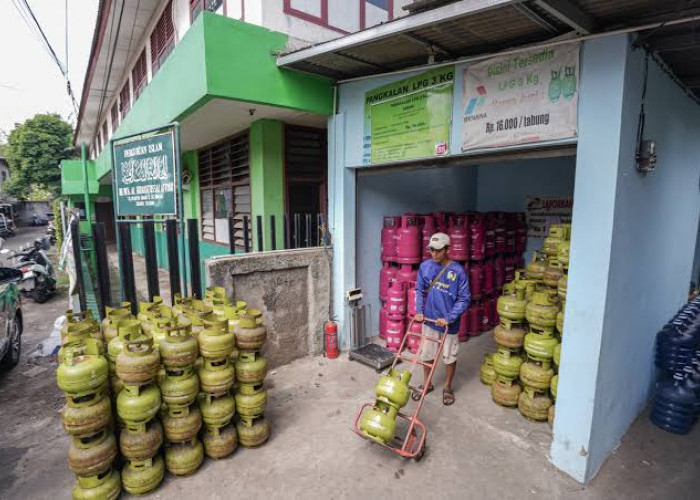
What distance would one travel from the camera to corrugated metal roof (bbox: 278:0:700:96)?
9.70ft

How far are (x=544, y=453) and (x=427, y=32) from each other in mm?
4508

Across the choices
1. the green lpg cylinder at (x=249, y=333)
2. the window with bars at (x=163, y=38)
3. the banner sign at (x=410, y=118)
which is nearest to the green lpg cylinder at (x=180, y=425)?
the green lpg cylinder at (x=249, y=333)

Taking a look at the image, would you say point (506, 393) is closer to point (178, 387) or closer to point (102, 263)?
point (178, 387)

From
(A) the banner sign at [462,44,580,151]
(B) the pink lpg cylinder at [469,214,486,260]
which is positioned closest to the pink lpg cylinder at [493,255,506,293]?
(B) the pink lpg cylinder at [469,214,486,260]

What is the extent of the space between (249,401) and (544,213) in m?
6.75

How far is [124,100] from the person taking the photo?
546 inches

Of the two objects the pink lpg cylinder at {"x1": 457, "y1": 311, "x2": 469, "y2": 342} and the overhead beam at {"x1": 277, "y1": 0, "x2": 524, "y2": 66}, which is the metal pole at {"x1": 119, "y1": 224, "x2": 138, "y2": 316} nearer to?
the overhead beam at {"x1": 277, "y1": 0, "x2": 524, "y2": 66}

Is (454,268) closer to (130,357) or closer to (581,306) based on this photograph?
(581,306)

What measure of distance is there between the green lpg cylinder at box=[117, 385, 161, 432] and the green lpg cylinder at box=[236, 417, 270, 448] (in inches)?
36.1

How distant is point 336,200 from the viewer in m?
5.96

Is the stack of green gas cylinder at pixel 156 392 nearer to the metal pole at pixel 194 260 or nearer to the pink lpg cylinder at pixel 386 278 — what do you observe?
the metal pole at pixel 194 260

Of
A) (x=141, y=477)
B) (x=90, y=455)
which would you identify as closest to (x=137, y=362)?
(x=90, y=455)

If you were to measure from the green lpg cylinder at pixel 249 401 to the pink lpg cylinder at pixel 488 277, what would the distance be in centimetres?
460

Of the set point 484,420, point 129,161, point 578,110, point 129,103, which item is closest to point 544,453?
point 484,420
